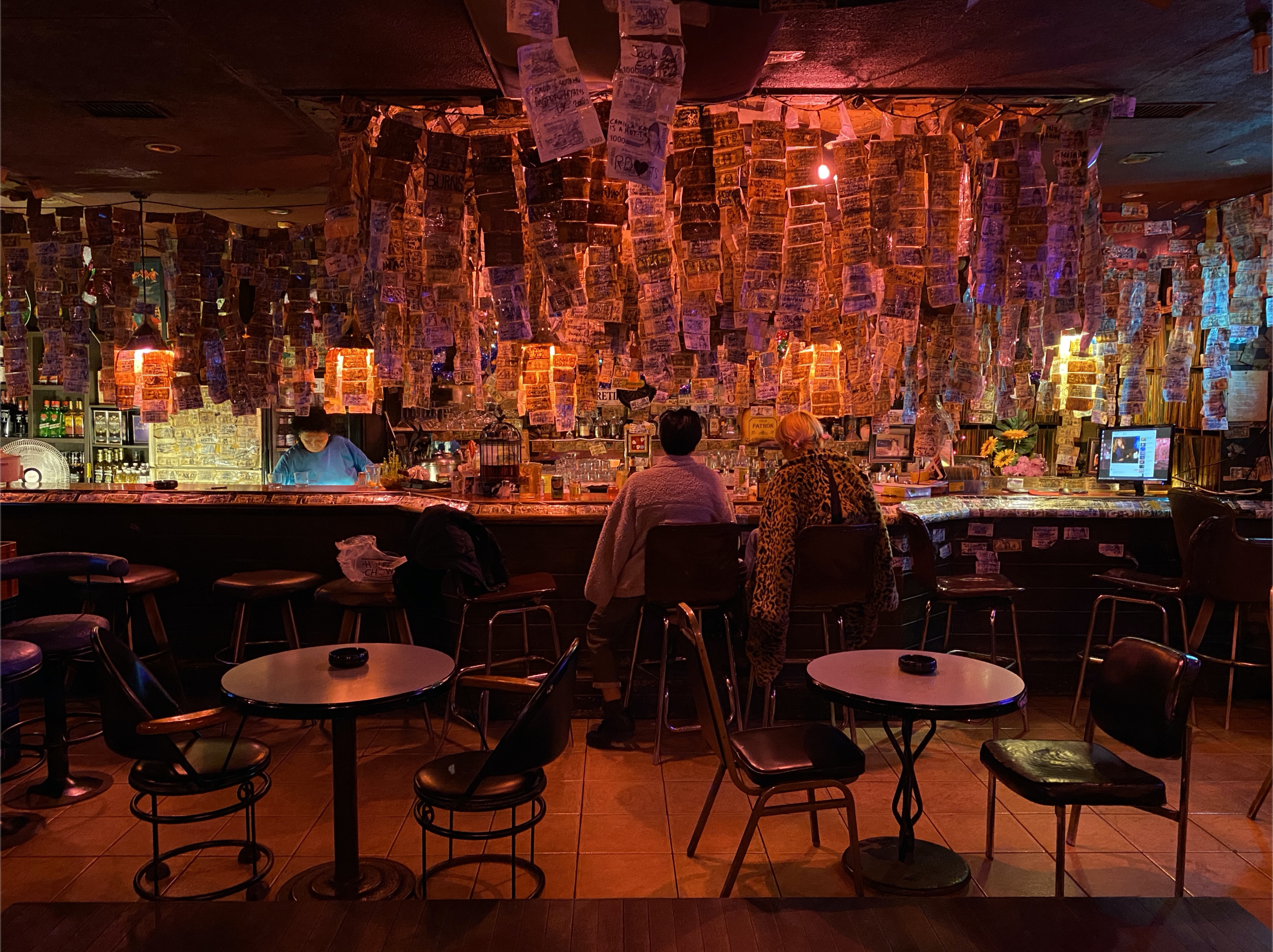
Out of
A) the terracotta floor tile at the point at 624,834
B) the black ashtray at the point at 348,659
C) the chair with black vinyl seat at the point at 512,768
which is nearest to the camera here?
the chair with black vinyl seat at the point at 512,768

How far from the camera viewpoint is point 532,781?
2775 mm

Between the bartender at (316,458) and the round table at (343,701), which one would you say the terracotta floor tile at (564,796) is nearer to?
the round table at (343,701)

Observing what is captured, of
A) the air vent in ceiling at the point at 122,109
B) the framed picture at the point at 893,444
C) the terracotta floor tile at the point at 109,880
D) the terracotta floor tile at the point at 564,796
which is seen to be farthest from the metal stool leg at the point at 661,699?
the framed picture at the point at 893,444

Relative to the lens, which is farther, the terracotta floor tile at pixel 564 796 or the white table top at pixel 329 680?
the terracotta floor tile at pixel 564 796

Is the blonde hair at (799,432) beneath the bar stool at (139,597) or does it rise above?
above

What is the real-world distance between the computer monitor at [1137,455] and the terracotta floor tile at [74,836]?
607 cm

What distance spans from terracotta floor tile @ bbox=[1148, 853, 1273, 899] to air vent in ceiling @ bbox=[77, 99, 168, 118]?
19.1ft

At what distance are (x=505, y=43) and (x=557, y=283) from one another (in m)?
0.99

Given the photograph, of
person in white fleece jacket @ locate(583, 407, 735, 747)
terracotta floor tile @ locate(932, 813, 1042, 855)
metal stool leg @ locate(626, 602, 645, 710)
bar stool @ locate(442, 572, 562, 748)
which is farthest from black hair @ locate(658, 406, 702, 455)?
terracotta floor tile @ locate(932, 813, 1042, 855)

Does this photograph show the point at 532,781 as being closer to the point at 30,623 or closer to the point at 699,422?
the point at 699,422

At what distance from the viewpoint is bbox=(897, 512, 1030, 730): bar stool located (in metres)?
4.45

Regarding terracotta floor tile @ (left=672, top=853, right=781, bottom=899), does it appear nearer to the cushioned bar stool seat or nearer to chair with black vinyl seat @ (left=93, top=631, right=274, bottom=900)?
chair with black vinyl seat @ (left=93, top=631, right=274, bottom=900)

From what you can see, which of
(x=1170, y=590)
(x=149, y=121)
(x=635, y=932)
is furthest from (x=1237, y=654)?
(x=149, y=121)

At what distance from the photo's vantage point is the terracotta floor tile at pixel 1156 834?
351cm
